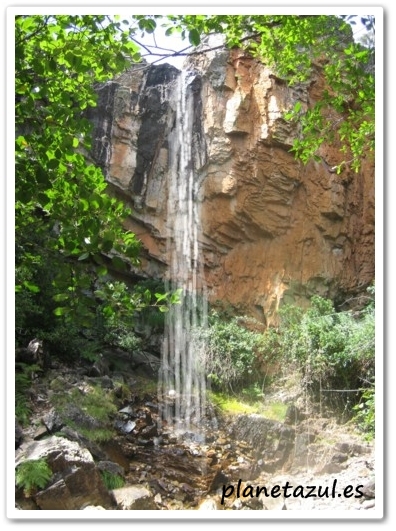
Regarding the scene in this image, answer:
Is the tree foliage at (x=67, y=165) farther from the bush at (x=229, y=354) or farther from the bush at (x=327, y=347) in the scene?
the bush at (x=229, y=354)

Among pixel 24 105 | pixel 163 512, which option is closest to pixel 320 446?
pixel 163 512

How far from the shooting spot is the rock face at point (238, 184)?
21.2 ft

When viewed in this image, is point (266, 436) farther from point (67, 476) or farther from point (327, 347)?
point (67, 476)

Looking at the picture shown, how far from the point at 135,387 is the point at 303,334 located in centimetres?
180

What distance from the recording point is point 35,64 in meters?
1.88

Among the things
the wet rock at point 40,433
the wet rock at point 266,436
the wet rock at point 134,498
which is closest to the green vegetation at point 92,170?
the wet rock at point 40,433

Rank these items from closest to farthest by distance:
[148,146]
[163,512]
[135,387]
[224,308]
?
[163,512] < [135,387] < [224,308] < [148,146]

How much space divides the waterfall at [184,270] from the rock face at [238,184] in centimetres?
8

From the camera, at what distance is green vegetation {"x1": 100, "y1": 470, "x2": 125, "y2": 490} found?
299 cm

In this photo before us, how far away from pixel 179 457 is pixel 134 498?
116 centimetres

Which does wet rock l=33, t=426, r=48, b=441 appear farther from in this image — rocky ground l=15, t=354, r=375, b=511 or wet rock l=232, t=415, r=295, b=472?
wet rock l=232, t=415, r=295, b=472

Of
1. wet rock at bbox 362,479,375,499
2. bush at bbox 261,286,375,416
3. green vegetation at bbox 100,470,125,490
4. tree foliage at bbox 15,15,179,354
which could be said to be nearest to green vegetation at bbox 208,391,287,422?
bush at bbox 261,286,375,416
